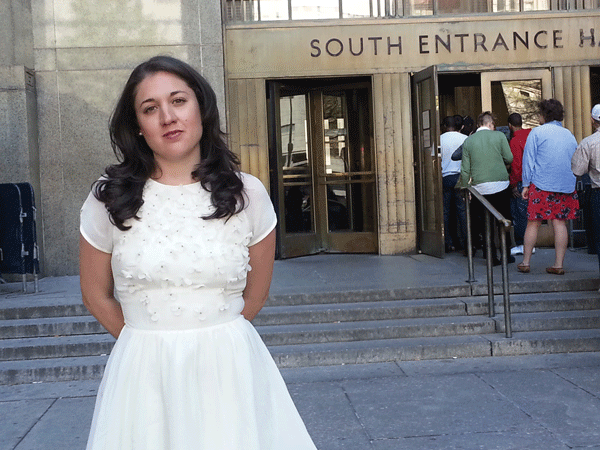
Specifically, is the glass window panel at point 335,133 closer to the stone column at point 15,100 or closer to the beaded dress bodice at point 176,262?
the stone column at point 15,100

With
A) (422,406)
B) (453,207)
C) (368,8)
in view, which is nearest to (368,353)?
(422,406)

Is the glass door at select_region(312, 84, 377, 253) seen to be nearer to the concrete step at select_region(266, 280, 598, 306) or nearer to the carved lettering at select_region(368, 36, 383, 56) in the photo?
the carved lettering at select_region(368, 36, 383, 56)

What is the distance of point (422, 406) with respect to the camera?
516 cm

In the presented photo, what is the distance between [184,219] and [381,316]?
5.12 meters

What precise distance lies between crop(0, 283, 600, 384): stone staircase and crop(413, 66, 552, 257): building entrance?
2600 mm

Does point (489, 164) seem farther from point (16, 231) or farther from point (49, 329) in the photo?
point (16, 231)

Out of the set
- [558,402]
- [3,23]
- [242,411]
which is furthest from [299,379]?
[3,23]

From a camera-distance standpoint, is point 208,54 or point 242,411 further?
point 208,54

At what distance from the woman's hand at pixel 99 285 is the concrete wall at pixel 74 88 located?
7.70 meters

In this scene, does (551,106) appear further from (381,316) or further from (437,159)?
(381,316)

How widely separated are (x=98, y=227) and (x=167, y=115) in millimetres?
350

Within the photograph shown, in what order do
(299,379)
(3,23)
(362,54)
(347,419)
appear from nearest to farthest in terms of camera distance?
(347,419)
(299,379)
(3,23)
(362,54)

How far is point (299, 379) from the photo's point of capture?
599 centimetres

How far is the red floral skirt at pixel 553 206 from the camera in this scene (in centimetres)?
805
